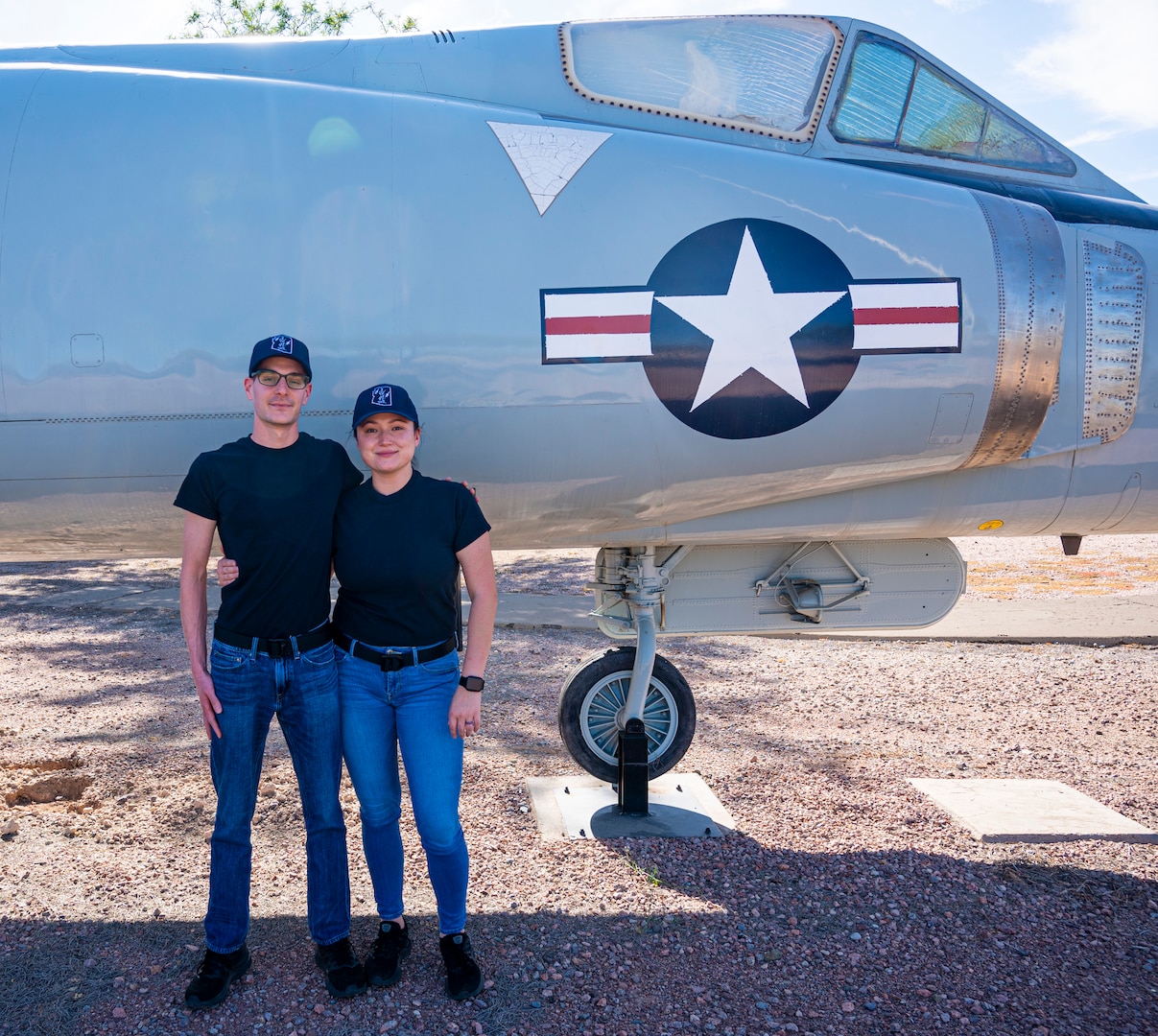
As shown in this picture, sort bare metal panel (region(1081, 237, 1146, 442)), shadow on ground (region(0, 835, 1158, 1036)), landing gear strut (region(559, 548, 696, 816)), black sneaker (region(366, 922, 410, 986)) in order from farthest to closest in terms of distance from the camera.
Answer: landing gear strut (region(559, 548, 696, 816))
bare metal panel (region(1081, 237, 1146, 442))
black sneaker (region(366, 922, 410, 986))
shadow on ground (region(0, 835, 1158, 1036))

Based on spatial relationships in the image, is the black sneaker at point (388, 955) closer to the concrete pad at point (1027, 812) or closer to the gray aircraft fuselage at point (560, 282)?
the gray aircraft fuselage at point (560, 282)

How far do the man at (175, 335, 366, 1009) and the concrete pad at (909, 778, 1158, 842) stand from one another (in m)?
3.13

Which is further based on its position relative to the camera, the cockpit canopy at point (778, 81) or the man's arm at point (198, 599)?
the cockpit canopy at point (778, 81)

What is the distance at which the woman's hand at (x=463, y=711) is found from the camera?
2.87 meters

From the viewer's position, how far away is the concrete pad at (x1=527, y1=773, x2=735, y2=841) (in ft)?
14.2

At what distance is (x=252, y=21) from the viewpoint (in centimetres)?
1717

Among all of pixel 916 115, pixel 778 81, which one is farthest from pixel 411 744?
pixel 916 115

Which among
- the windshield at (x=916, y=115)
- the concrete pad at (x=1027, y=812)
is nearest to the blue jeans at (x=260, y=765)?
the concrete pad at (x=1027, y=812)

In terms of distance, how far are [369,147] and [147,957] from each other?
320cm

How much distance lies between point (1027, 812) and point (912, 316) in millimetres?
2698

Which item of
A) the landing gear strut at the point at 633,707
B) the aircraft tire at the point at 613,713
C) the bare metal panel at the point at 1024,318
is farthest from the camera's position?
the aircraft tire at the point at 613,713

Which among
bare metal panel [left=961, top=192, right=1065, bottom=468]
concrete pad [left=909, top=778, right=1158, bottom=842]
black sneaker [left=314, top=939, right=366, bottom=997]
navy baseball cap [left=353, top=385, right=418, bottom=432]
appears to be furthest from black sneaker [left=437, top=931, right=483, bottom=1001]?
bare metal panel [left=961, top=192, right=1065, bottom=468]

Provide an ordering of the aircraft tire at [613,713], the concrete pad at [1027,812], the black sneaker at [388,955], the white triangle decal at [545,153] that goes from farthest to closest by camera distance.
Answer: the aircraft tire at [613,713]
the concrete pad at [1027,812]
the white triangle decal at [545,153]
the black sneaker at [388,955]

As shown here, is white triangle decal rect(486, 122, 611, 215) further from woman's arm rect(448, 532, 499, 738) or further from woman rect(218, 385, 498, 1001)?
woman's arm rect(448, 532, 499, 738)
